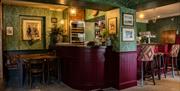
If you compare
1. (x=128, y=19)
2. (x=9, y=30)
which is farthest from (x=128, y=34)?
(x=9, y=30)

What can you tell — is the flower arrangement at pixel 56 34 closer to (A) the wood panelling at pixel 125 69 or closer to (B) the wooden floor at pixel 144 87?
(B) the wooden floor at pixel 144 87

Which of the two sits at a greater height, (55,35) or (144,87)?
(55,35)

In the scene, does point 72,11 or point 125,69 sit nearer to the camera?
point 125,69

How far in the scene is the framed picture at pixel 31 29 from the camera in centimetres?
710

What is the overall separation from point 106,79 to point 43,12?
4.28 m

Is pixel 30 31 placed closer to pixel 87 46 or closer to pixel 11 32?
pixel 11 32

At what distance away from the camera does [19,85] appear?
195 inches

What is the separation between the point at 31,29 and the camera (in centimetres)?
723

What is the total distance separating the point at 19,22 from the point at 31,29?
542 millimetres

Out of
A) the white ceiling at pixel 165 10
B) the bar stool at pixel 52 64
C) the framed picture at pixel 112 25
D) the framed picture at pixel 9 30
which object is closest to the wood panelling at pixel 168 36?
the white ceiling at pixel 165 10

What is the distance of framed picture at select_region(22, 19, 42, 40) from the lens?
710 cm

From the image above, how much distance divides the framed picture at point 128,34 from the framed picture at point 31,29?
4089 millimetres

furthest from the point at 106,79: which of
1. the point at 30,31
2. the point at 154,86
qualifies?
the point at 30,31

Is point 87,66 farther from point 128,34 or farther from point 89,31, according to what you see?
point 89,31
